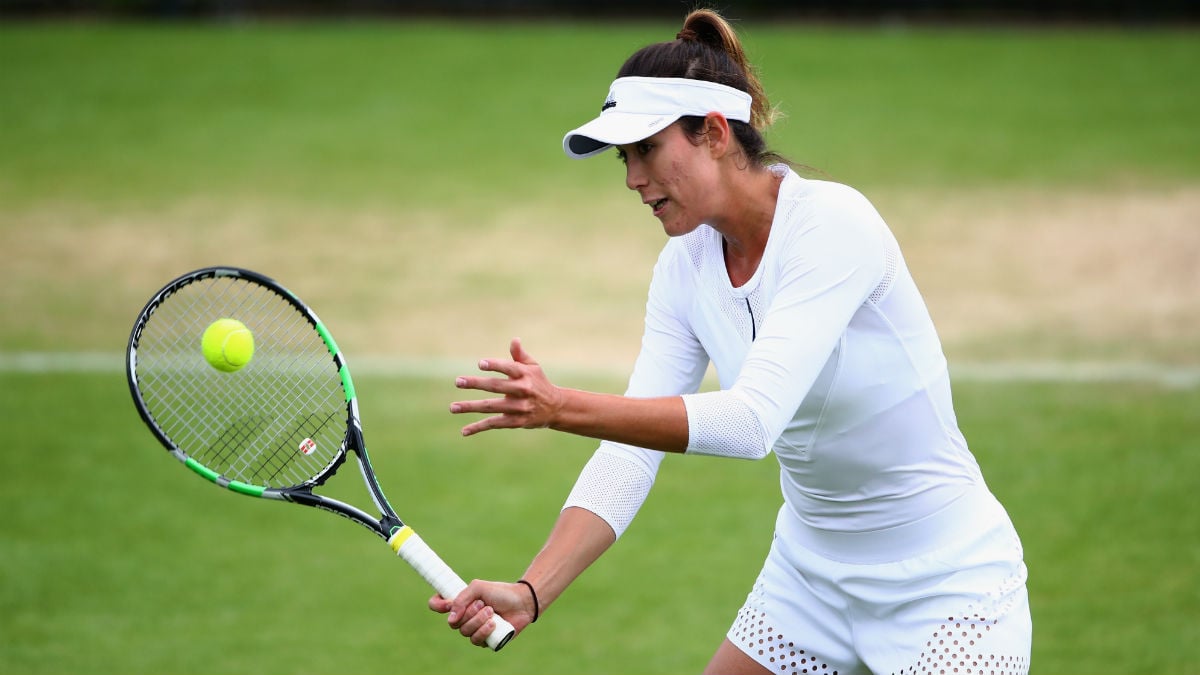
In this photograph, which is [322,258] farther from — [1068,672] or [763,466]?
[1068,672]

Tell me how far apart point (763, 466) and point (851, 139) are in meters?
8.17

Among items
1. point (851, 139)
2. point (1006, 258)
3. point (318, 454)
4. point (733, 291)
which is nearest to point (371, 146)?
point (851, 139)

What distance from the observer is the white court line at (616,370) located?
9695mm

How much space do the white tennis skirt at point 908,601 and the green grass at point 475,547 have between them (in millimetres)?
2401

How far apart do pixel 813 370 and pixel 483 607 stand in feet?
→ 3.31

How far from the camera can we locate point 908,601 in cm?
340

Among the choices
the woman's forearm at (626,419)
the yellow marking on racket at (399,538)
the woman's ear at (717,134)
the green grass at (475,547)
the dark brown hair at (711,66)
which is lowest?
the green grass at (475,547)

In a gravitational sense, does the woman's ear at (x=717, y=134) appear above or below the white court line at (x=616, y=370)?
above

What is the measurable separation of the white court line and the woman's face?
6.81m

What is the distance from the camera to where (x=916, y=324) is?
129 inches

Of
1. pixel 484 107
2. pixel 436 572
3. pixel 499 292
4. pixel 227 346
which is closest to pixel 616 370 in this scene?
pixel 499 292

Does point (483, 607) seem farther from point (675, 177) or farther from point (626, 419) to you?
point (675, 177)

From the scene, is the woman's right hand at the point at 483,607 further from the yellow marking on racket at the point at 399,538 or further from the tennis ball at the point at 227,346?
the tennis ball at the point at 227,346

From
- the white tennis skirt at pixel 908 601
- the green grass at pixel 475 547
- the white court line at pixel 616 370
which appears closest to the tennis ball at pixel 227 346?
the white tennis skirt at pixel 908 601
